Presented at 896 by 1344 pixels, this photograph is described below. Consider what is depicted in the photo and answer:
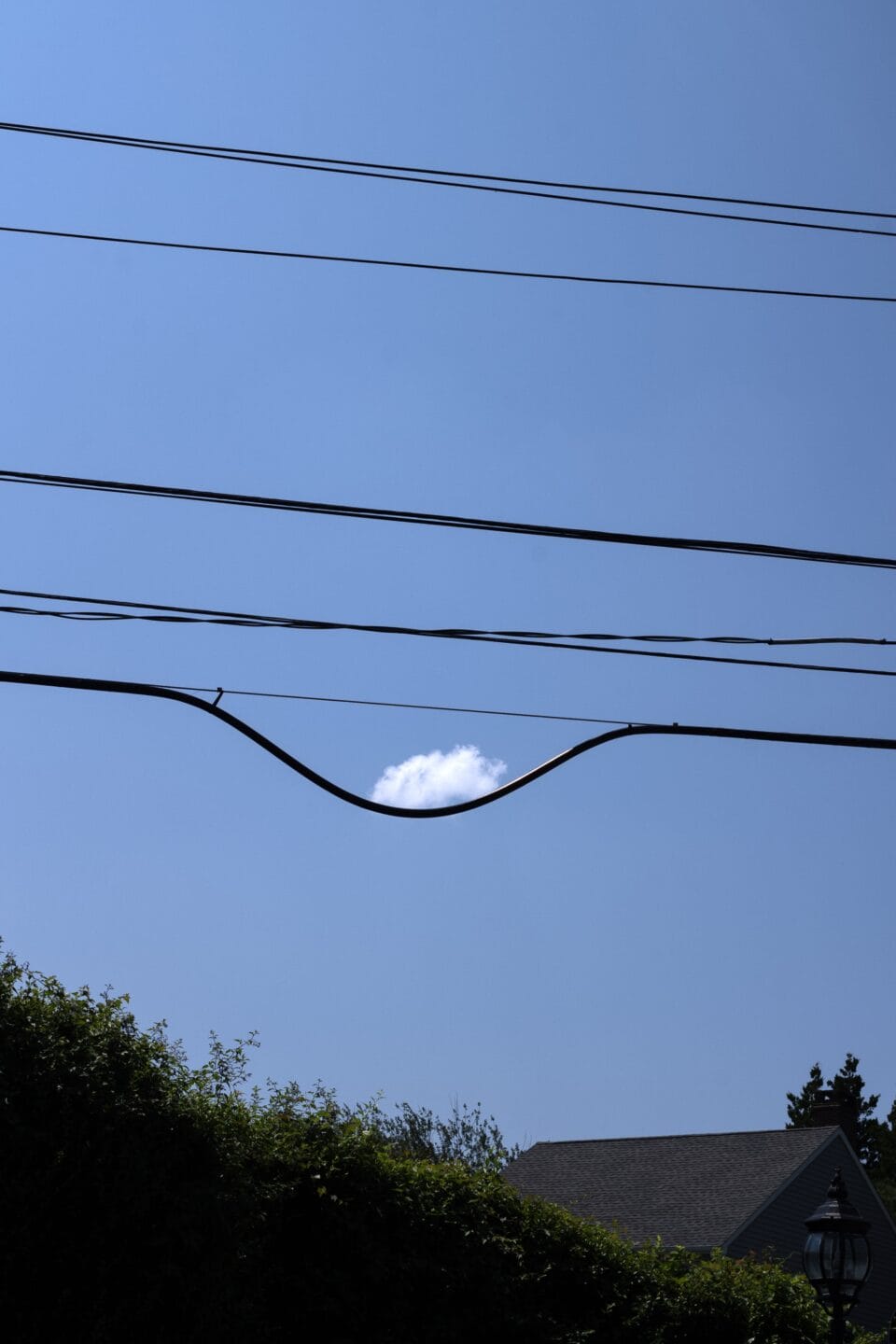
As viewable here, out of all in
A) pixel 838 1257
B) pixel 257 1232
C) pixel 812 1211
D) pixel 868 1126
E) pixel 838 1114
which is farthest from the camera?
pixel 868 1126

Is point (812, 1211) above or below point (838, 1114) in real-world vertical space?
below

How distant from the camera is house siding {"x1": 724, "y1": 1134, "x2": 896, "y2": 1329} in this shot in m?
30.8

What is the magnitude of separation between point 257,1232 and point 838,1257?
5508mm

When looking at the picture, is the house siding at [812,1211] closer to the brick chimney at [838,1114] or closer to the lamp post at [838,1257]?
the brick chimney at [838,1114]

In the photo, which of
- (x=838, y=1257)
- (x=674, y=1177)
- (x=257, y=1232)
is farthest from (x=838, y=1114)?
(x=257, y=1232)

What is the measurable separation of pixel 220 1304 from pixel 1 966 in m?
2.94

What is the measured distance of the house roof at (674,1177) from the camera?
3105 centimetres

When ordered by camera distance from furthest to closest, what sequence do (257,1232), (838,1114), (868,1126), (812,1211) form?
1. (868,1126)
2. (838,1114)
3. (812,1211)
4. (257,1232)

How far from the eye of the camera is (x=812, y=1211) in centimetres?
3341

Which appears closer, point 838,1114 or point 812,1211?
point 812,1211

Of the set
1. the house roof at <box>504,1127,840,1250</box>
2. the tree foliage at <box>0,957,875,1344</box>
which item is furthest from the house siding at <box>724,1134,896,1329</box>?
the tree foliage at <box>0,957,875,1344</box>

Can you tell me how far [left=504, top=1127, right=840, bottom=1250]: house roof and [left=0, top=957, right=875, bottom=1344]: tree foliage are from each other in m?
18.1

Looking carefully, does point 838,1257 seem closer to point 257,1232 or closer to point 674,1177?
point 257,1232

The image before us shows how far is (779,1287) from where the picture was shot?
14352 mm
